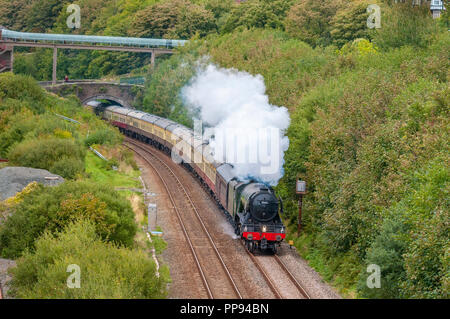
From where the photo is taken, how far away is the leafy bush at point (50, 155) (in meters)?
32.8

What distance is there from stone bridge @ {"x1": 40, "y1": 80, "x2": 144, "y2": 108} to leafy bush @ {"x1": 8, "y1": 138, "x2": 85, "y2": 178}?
4101 cm

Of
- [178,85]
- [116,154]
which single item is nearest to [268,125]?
[116,154]

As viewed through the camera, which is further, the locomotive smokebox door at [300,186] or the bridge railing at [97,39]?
the bridge railing at [97,39]

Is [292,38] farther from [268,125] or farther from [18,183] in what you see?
[18,183]

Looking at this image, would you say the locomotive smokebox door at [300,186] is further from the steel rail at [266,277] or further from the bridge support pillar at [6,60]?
the bridge support pillar at [6,60]

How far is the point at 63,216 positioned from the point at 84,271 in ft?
17.7

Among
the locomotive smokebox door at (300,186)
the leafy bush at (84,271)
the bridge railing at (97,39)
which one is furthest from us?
the bridge railing at (97,39)

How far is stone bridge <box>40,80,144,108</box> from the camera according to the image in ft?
248

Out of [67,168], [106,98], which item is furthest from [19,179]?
[106,98]

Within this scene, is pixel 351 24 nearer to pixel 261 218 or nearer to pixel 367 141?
pixel 367 141

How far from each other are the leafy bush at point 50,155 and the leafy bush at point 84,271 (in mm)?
13599

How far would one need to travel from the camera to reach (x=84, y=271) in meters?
17.1

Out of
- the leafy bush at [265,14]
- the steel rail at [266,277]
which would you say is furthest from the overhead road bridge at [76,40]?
the steel rail at [266,277]

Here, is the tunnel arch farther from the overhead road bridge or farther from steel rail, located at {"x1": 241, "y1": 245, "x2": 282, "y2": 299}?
steel rail, located at {"x1": 241, "y1": 245, "x2": 282, "y2": 299}
